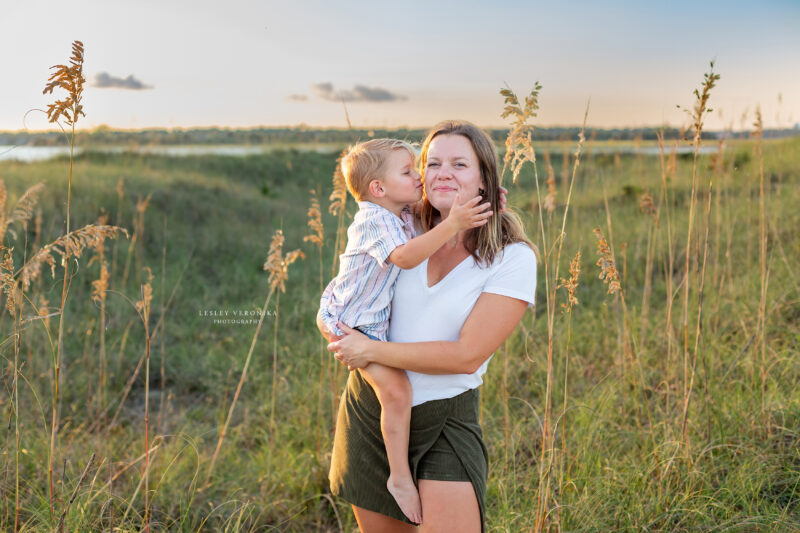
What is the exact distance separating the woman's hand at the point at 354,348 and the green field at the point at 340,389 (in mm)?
586

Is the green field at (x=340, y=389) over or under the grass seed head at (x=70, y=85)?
under

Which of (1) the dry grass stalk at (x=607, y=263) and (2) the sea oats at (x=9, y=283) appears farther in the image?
(1) the dry grass stalk at (x=607, y=263)

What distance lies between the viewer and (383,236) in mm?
1919

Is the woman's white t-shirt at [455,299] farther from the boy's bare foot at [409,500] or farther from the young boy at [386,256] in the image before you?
the boy's bare foot at [409,500]

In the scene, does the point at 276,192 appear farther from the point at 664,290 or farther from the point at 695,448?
the point at 695,448

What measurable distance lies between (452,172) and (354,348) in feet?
1.95

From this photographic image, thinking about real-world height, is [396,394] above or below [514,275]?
below

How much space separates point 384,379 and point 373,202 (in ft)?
2.15

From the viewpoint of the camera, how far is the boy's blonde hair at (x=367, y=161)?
81.9 inches

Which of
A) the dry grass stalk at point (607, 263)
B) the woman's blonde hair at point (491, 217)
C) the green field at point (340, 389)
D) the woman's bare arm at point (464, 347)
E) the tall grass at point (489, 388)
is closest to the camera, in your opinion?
the woman's bare arm at point (464, 347)

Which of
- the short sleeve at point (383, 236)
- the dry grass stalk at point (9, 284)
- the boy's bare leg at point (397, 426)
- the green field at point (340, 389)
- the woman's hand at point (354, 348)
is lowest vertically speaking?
the green field at point (340, 389)

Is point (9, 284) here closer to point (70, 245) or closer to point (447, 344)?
point (70, 245)

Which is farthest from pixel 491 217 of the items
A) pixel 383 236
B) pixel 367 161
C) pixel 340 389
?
pixel 340 389

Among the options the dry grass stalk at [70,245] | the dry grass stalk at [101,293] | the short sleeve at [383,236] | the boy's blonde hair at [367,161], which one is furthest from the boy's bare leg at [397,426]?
the dry grass stalk at [101,293]
